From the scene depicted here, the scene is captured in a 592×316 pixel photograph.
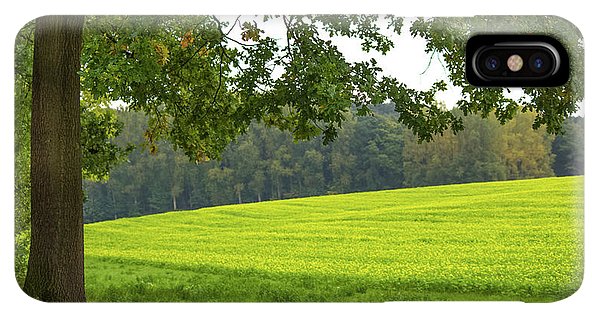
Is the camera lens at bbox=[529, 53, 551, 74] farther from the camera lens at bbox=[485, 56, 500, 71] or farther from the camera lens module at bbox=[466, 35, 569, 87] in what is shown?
the camera lens at bbox=[485, 56, 500, 71]

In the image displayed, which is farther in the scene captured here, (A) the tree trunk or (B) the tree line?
(A) the tree trunk

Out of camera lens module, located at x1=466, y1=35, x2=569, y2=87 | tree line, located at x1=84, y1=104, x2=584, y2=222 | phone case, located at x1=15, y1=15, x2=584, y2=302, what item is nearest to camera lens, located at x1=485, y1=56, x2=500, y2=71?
camera lens module, located at x1=466, y1=35, x2=569, y2=87

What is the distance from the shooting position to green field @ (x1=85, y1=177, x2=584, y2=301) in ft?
19.0

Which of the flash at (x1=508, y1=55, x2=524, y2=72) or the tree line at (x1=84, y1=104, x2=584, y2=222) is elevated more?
the flash at (x1=508, y1=55, x2=524, y2=72)

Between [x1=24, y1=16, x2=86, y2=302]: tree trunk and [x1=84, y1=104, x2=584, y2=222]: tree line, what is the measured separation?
0.20m

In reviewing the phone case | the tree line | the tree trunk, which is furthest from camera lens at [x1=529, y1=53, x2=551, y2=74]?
the tree trunk

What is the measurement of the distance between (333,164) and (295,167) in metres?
0.26

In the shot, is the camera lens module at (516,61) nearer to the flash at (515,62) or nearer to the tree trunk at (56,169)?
the flash at (515,62)

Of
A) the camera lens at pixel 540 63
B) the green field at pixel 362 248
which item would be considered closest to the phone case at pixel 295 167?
the green field at pixel 362 248

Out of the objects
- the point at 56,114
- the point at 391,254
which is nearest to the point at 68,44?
the point at 56,114

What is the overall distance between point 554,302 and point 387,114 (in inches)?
66.5

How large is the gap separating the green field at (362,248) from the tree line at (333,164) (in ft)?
0.31

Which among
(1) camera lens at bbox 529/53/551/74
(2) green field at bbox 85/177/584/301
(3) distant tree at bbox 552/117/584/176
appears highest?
(1) camera lens at bbox 529/53/551/74

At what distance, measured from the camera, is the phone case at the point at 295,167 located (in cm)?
582
